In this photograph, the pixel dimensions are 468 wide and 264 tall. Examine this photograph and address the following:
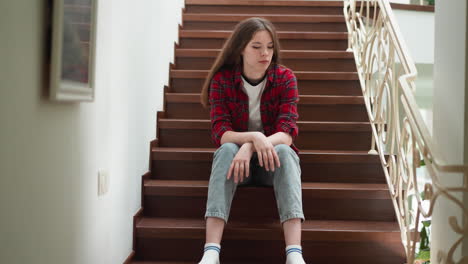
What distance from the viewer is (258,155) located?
202 cm

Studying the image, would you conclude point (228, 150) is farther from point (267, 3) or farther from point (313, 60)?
point (267, 3)

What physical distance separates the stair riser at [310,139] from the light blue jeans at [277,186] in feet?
2.69

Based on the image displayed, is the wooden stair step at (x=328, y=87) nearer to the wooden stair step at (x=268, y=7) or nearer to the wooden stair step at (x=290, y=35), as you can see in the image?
the wooden stair step at (x=290, y=35)

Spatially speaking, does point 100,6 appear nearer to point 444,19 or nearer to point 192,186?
point 192,186

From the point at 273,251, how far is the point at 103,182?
34.4 inches

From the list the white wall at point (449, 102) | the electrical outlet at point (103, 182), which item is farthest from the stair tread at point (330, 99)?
the electrical outlet at point (103, 182)

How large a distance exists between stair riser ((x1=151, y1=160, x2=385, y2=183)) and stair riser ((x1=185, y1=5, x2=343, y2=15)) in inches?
87.6

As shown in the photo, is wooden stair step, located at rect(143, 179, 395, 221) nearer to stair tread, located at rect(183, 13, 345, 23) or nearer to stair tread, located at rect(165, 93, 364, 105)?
stair tread, located at rect(165, 93, 364, 105)

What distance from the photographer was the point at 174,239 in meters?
2.22

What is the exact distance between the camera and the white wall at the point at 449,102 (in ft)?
4.87

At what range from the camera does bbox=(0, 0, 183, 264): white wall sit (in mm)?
1114

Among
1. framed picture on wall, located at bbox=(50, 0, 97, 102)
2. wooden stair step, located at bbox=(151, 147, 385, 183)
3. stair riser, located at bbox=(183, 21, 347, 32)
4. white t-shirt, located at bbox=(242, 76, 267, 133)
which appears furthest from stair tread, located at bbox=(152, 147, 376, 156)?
stair riser, located at bbox=(183, 21, 347, 32)

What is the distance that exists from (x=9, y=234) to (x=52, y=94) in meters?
0.39

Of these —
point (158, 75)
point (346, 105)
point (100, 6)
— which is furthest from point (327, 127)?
point (100, 6)
